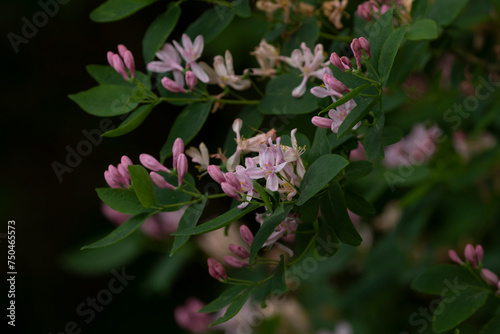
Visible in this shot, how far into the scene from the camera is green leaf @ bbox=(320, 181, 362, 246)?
37.0 inches

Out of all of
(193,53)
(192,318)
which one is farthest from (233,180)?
(192,318)

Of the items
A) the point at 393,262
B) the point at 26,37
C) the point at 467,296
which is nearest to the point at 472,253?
the point at 467,296

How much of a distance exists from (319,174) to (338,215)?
4.3 inches

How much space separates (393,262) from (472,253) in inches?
33.3

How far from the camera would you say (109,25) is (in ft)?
10.9

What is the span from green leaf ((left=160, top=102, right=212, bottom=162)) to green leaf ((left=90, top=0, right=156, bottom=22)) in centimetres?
24

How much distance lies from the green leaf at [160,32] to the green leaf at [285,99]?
0.22 metres

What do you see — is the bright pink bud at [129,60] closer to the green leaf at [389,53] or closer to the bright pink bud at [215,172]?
the bright pink bud at [215,172]

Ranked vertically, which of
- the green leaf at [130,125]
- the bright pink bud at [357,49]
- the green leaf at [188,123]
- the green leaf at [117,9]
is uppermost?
the green leaf at [117,9]

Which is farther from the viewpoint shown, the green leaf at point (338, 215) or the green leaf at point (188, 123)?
the green leaf at point (188, 123)

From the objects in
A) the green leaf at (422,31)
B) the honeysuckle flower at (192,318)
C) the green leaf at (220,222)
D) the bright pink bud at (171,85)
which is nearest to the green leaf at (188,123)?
the bright pink bud at (171,85)

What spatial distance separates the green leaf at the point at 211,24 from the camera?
1.21 m

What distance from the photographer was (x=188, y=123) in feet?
3.73

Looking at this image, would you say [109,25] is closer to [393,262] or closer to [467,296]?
[393,262]
